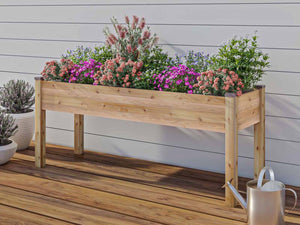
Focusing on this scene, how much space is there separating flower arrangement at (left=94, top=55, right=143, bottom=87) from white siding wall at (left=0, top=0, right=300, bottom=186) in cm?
47

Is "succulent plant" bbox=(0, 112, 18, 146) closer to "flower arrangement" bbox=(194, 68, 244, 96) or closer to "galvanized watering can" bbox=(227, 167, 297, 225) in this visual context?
"flower arrangement" bbox=(194, 68, 244, 96)

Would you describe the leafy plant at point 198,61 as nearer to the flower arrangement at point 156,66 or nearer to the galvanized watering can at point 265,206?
the flower arrangement at point 156,66

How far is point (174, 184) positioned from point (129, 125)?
2.49ft

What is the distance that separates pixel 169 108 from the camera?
2748mm

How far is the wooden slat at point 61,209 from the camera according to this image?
2387 millimetres

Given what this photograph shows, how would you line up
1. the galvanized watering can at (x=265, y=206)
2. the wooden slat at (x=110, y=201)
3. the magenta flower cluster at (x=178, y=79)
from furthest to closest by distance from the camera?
1. the magenta flower cluster at (x=178, y=79)
2. the wooden slat at (x=110, y=201)
3. the galvanized watering can at (x=265, y=206)

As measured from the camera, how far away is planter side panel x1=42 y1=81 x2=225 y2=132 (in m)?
2.61

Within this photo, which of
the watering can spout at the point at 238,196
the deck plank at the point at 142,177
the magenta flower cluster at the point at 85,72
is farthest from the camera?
the magenta flower cluster at the point at 85,72

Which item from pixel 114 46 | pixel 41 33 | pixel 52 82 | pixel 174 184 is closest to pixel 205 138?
pixel 174 184

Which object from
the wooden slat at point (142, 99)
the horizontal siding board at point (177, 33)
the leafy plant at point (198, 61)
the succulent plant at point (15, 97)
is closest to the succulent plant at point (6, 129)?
the succulent plant at point (15, 97)

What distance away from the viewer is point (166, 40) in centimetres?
330

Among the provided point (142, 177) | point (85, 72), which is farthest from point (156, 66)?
point (142, 177)

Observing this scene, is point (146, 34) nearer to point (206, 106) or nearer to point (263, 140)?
point (206, 106)

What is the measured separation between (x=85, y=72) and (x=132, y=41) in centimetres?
38
